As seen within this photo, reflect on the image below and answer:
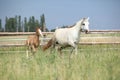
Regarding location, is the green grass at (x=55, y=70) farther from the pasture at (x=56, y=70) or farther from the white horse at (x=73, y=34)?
the white horse at (x=73, y=34)

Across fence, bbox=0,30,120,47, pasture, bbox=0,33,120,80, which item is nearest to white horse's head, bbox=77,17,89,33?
fence, bbox=0,30,120,47

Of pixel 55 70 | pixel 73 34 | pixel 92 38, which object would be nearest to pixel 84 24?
pixel 73 34

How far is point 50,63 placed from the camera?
7.20 meters

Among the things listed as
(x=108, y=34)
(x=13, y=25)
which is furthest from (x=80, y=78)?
(x=13, y=25)

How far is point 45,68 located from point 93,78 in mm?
1222

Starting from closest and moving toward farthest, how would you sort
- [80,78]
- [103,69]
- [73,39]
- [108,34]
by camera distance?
[80,78] → [103,69] → [73,39] → [108,34]

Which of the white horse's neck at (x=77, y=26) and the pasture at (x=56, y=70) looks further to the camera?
the white horse's neck at (x=77, y=26)

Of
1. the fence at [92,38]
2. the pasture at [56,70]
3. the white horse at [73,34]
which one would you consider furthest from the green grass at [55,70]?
the fence at [92,38]

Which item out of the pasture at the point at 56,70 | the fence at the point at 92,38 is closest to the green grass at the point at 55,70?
the pasture at the point at 56,70

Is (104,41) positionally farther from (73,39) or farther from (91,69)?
(91,69)

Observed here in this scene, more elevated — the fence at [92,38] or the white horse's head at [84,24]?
the white horse's head at [84,24]

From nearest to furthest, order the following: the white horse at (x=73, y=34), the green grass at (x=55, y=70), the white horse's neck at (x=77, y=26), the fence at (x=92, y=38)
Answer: the green grass at (x=55, y=70) < the white horse at (x=73, y=34) < the white horse's neck at (x=77, y=26) < the fence at (x=92, y=38)

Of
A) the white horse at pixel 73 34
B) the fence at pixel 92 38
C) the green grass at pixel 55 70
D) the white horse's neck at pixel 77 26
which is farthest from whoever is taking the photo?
the fence at pixel 92 38

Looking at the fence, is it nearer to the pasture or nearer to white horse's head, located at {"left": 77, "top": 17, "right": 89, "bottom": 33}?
white horse's head, located at {"left": 77, "top": 17, "right": 89, "bottom": 33}
